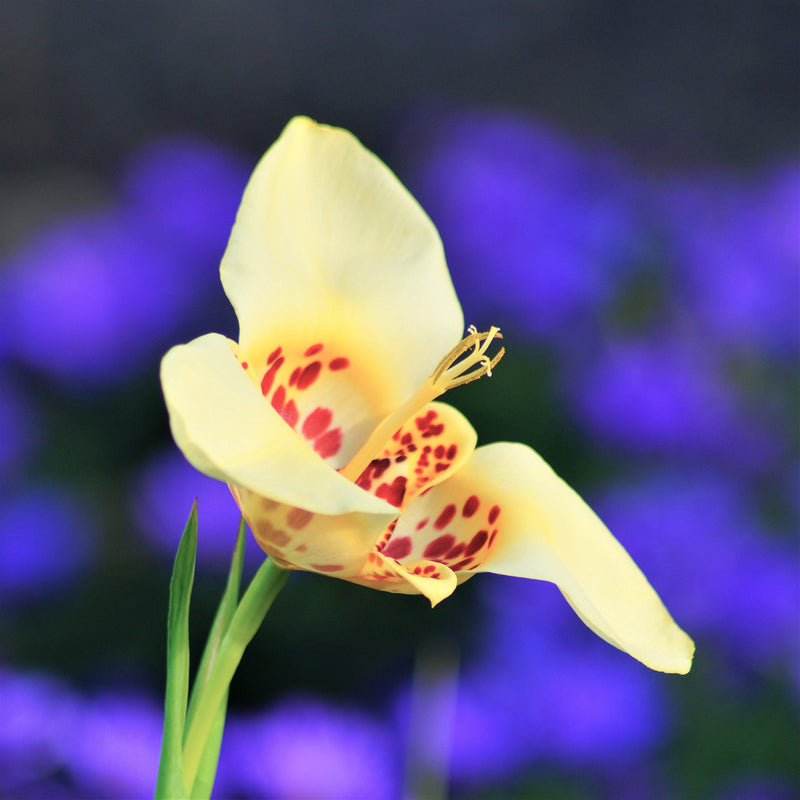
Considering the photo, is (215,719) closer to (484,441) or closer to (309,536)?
(309,536)

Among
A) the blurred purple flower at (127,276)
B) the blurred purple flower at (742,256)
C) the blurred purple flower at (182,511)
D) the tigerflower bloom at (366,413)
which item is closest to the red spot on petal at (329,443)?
the tigerflower bloom at (366,413)

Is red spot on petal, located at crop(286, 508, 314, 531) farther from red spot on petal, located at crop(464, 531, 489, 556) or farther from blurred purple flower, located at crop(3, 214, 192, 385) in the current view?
blurred purple flower, located at crop(3, 214, 192, 385)

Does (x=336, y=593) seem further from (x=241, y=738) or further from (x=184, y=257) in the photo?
(x=184, y=257)

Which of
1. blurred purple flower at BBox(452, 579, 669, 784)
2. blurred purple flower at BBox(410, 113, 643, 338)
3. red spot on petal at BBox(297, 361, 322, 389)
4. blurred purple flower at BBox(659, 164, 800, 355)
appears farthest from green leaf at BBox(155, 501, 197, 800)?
blurred purple flower at BBox(659, 164, 800, 355)

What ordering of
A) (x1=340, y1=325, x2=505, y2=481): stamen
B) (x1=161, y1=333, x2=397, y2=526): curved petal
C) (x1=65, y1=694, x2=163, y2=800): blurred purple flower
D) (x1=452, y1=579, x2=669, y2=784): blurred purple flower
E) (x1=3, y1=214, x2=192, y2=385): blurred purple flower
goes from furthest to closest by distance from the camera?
(x1=3, y1=214, x2=192, y2=385): blurred purple flower
(x1=452, y1=579, x2=669, y2=784): blurred purple flower
(x1=65, y1=694, x2=163, y2=800): blurred purple flower
(x1=340, y1=325, x2=505, y2=481): stamen
(x1=161, y1=333, x2=397, y2=526): curved petal

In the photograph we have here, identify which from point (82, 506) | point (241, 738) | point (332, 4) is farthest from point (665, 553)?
point (332, 4)

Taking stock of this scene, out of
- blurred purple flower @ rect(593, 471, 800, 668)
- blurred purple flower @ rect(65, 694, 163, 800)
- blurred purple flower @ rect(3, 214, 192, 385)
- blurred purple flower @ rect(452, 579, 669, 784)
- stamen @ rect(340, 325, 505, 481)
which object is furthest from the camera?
blurred purple flower @ rect(3, 214, 192, 385)

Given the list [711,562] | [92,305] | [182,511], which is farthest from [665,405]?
[92,305]

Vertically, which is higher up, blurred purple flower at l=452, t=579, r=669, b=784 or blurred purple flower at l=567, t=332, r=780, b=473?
blurred purple flower at l=567, t=332, r=780, b=473
